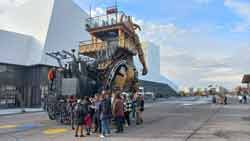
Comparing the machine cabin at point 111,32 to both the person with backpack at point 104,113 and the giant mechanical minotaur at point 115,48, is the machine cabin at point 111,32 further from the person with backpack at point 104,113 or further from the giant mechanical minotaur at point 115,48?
the person with backpack at point 104,113

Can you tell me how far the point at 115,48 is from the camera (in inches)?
869

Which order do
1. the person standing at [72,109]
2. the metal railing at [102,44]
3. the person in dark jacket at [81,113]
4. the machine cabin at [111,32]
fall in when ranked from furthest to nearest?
1. the machine cabin at [111,32]
2. the metal railing at [102,44]
3. the person standing at [72,109]
4. the person in dark jacket at [81,113]

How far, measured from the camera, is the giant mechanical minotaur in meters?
19.2

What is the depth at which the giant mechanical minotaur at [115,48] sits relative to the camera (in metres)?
19.2

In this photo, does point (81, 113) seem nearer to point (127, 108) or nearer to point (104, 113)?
point (104, 113)

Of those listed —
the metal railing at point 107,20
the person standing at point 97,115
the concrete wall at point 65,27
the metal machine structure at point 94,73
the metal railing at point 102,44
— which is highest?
the concrete wall at point 65,27

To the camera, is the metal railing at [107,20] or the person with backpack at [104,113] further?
the metal railing at [107,20]

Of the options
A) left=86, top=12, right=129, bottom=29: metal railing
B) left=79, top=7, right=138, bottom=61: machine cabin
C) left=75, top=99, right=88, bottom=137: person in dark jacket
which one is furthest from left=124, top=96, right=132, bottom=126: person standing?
left=86, top=12, right=129, bottom=29: metal railing

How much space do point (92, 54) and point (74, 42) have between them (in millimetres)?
21208

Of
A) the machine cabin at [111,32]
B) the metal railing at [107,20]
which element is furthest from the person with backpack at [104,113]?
the metal railing at [107,20]

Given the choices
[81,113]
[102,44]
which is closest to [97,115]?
[81,113]

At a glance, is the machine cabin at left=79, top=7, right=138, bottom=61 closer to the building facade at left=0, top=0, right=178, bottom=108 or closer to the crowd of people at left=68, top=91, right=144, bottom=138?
the building facade at left=0, top=0, right=178, bottom=108

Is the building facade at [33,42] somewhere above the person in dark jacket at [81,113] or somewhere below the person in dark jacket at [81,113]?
above

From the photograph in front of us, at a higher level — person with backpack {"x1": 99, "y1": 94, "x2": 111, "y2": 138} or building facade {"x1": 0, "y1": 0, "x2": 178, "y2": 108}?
building facade {"x1": 0, "y1": 0, "x2": 178, "y2": 108}
